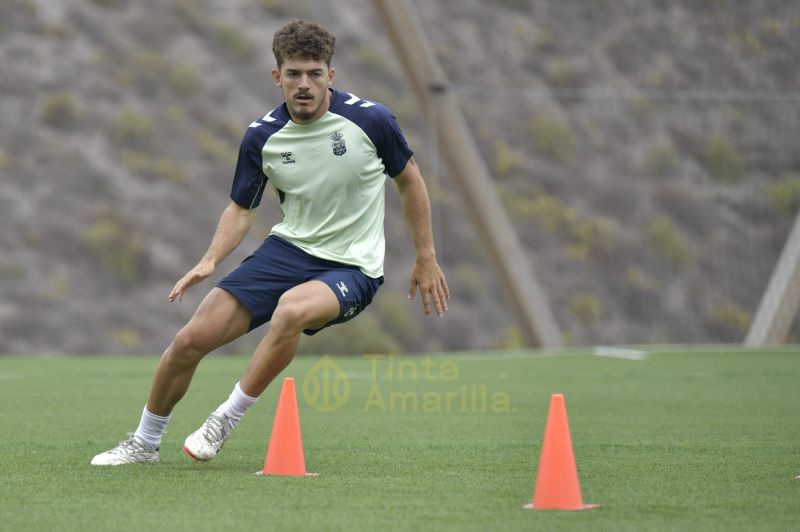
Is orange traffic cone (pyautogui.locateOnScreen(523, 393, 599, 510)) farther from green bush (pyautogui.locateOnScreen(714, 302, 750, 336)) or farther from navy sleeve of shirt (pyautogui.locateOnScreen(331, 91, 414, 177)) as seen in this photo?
green bush (pyautogui.locateOnScreen(714, 302, 750, 336))

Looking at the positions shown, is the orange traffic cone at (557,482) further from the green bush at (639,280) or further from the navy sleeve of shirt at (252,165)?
the green bush at (639,280)

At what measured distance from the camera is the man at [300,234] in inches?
213

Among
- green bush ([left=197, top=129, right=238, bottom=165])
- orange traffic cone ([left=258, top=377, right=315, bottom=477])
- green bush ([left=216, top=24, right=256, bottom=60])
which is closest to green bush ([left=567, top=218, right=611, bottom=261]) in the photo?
green bush ([left=197, top=129, right=238, bottom=165])

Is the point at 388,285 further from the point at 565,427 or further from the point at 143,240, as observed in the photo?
the point at 565,427

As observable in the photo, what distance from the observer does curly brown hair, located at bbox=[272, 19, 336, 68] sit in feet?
17.7

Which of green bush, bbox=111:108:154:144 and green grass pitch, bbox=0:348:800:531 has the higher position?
green bush, bbox=111:108:154:144

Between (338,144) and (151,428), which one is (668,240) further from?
(151,428)

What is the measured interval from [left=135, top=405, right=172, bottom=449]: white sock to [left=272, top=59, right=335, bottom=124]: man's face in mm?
1340

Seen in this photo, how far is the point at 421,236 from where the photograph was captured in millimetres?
5680

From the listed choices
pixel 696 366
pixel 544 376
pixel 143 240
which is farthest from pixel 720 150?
pixel 143 240

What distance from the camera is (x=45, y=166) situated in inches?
677

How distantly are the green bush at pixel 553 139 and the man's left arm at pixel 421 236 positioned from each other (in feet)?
31.1

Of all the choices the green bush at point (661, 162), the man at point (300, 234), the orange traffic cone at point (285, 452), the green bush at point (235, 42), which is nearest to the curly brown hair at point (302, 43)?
the man at point (300, 234)

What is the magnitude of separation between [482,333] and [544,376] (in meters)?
4.50
